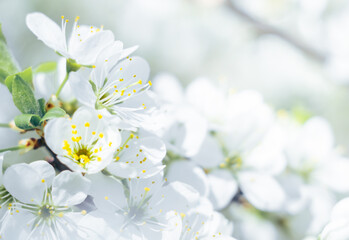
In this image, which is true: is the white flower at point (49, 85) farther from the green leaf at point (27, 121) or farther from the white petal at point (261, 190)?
the white petal at point (261, 190)

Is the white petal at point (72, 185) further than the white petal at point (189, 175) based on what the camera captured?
No

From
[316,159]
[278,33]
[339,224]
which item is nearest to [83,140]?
[339,224]

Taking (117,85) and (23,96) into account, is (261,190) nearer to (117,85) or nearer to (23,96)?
(117,85)

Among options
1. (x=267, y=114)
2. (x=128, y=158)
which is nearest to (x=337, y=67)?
(x=267, y=114)

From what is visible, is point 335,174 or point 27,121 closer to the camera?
point 27,121

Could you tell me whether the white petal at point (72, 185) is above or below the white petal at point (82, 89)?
below

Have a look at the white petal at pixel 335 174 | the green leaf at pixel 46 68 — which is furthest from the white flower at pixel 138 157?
the white petal at pixel 335 174

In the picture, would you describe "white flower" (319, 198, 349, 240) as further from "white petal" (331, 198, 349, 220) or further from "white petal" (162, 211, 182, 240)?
"white petal" (162, 211, 182, 240)
